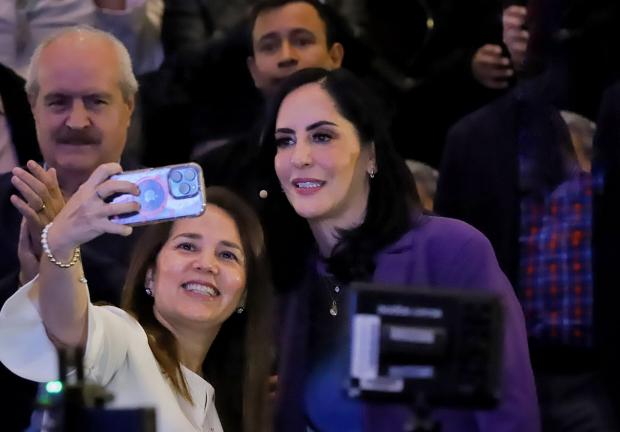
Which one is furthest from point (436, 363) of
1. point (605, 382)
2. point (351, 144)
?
point (605, 382)

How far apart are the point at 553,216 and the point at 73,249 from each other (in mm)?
1579

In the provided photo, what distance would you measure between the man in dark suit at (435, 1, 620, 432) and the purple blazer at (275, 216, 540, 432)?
714 millimetres

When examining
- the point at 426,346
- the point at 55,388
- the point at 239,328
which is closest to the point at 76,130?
the point at 239,328

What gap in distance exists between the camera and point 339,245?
2.77 meters

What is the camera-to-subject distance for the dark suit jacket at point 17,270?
3.04m

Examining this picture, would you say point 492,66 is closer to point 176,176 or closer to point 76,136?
point 76,136

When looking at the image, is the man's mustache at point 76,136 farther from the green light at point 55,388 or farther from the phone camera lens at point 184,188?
the green light at point 55,388

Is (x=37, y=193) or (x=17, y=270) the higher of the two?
(x=37, y=193)

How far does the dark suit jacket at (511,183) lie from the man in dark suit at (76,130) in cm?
92

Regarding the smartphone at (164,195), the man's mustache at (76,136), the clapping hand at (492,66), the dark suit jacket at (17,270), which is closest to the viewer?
the smartphone at (164,195)

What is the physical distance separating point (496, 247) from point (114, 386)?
1304 millimetres

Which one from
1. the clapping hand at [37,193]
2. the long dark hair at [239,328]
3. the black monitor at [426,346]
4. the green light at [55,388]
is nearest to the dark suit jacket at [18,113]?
the long dark hair at [239,328]

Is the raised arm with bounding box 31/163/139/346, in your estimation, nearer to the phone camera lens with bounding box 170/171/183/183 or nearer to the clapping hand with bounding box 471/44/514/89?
the phone camera lens with bounding box 170/171/183/183

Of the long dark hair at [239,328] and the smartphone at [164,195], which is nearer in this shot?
the smartphone at [164,195]
